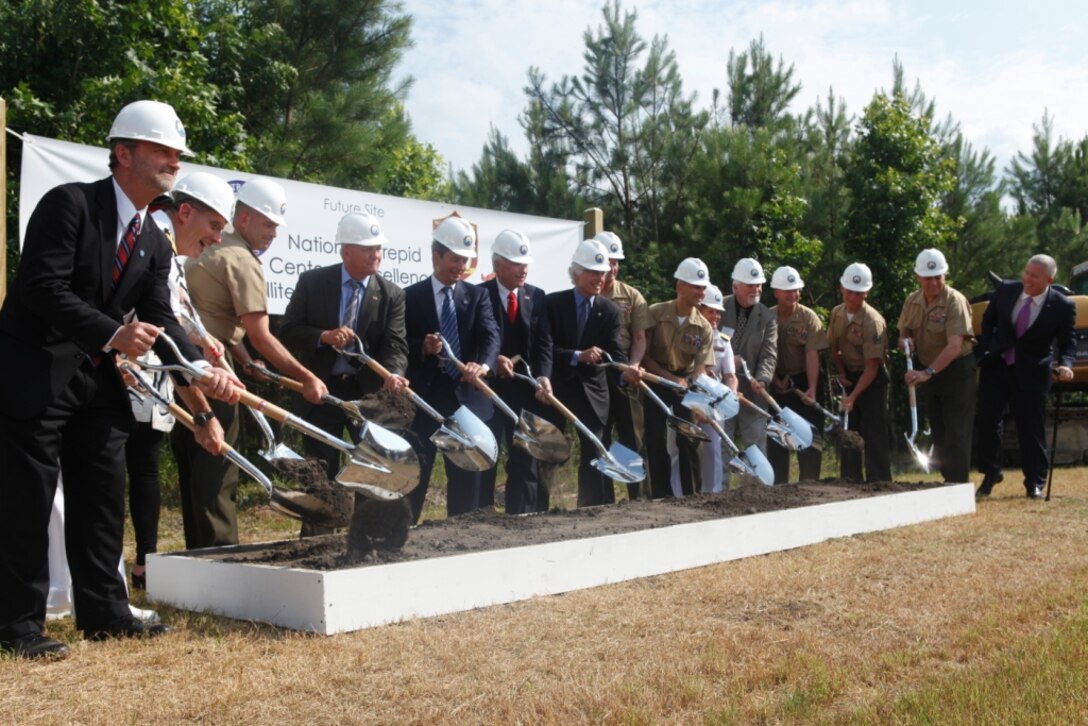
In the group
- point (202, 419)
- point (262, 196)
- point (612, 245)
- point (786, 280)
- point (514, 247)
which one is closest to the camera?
point (202, 419)

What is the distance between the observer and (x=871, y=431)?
9422 millimetres

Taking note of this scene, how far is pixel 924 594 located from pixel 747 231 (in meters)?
11.2

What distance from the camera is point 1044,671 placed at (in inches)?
132

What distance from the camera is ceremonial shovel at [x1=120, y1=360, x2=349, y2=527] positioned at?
440 cm

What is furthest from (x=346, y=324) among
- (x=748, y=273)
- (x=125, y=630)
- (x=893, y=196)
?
(x=893, y=196)

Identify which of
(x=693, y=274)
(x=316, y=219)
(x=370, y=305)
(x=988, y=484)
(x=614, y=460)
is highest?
(x=316, y=219)

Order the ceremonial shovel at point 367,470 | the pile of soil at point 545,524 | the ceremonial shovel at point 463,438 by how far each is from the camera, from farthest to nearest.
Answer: the ceremonial shovel at point 463,438 < the pile of soil at point 545,524 < the ceremonial shovel at point 367,470

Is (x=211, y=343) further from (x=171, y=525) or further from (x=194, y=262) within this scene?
(x=171, y=525)

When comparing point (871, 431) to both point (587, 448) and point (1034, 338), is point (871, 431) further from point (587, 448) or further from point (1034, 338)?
point (587, 448)

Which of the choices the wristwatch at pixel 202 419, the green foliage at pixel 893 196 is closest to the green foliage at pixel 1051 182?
the green foliage at pixel 893 196

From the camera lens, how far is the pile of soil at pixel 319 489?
15.5 ft

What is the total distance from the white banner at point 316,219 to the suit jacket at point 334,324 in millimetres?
780

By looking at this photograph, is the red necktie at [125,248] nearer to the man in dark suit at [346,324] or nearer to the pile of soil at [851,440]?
the man in dark suit at [346,324]

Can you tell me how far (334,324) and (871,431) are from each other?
534 centimetres
